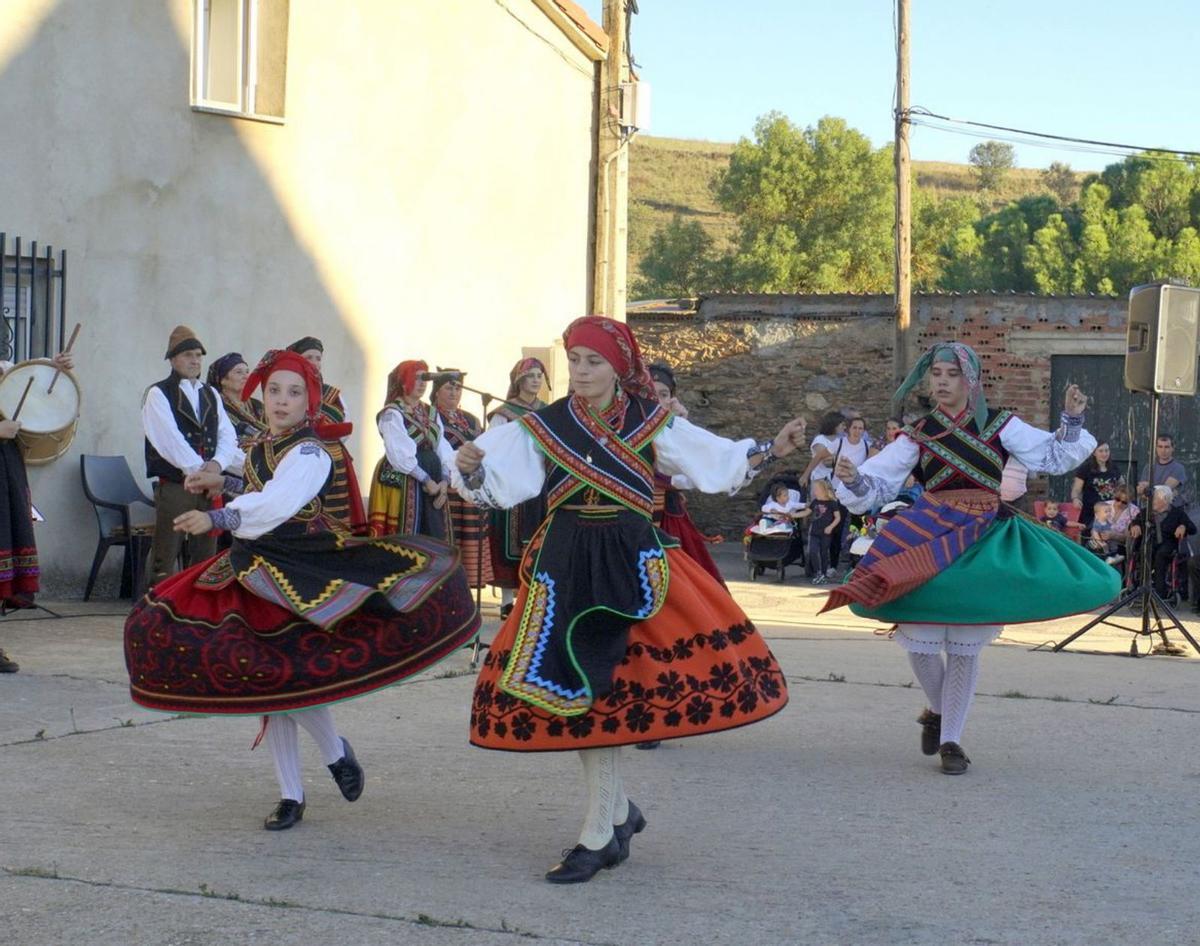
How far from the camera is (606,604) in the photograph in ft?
16.3

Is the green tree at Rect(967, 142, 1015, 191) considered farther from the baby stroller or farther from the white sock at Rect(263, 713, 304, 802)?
the white sock at Rect(263, 713, 304, 802)

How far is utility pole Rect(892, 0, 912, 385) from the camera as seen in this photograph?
67.6ft

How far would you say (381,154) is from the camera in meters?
14.2

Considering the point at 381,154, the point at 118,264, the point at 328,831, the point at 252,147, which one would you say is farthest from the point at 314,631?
the point at 381,154

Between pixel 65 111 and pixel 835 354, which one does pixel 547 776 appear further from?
pixel 835 354

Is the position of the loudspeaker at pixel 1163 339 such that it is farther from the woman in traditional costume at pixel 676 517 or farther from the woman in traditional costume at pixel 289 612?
the woman in traditional costume at pixel 289 612

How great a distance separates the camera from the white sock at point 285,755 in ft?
18.1

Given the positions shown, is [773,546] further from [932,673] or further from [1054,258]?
[1054,258]

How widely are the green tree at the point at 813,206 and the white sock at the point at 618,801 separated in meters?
36.7

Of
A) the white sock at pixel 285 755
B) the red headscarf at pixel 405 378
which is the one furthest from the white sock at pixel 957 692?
the red headscarf at pixel 405 378

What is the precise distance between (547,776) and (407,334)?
870cm

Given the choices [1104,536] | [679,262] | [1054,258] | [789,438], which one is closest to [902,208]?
[1104,536]

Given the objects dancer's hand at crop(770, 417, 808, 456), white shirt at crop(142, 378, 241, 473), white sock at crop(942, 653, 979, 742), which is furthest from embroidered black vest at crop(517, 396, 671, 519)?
white shirt at crop(142, 378, 241, 473)

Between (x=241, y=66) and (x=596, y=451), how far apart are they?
8911mm
